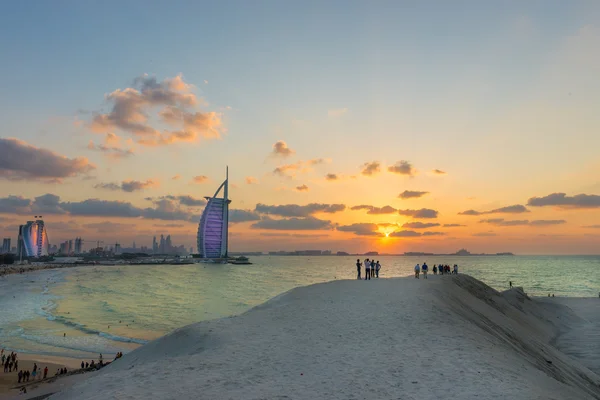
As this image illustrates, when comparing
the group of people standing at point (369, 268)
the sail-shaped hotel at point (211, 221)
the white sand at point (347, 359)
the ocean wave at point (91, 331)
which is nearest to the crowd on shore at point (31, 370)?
the ocean wave at point (91, 331)

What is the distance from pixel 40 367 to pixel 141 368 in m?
21.9

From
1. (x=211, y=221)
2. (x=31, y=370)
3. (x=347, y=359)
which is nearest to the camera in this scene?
(x=347, y=359)

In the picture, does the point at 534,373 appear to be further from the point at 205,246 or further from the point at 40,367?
the point at 205,246

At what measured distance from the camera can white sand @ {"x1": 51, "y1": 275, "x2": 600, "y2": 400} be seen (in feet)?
33.2

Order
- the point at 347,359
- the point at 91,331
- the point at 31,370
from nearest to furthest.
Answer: the point at 347,359 < the point at 31,370 < the point at 91,331

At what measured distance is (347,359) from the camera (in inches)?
485

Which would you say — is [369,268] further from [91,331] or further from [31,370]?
[91,331]

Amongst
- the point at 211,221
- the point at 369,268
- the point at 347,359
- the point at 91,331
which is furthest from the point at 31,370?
the point at 211,221

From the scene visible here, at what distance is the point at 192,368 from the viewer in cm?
1205

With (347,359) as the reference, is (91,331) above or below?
below

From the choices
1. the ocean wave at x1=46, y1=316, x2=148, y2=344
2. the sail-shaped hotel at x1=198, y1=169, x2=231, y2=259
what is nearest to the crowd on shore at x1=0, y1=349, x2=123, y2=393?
the ocean wave at x1=46, y1=316, x2=148, y2=344

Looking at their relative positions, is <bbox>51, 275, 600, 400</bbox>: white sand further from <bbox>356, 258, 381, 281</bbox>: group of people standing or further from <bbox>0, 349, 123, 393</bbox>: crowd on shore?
<bbox>0, 349, 123, 393</bbox>: crowd on shore

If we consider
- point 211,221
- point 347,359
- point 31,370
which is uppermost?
point 211,221

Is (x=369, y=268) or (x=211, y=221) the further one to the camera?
(x=211, y=221)
